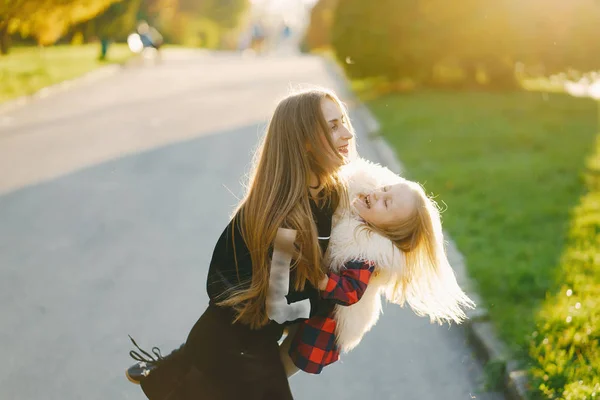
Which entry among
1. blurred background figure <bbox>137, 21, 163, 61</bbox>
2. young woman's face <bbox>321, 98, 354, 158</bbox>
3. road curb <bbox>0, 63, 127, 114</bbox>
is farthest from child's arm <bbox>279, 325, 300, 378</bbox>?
blurred background figure <bbox>137, 21, 163, 61</bbox>

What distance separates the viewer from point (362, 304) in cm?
259

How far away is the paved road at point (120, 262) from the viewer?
3723mm

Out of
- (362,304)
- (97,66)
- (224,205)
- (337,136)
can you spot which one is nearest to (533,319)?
(362,304)

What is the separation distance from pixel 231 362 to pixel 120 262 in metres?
3.17

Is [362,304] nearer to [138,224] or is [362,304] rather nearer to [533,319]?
[533,319]

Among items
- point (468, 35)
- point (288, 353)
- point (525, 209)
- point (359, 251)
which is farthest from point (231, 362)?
point (468, 35)

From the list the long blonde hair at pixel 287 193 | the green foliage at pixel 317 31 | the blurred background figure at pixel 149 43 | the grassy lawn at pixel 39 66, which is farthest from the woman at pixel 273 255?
the green foliage at pixel 317 31

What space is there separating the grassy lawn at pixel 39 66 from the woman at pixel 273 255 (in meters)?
12.4

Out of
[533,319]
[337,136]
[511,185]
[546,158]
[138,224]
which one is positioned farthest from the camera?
[546,158]

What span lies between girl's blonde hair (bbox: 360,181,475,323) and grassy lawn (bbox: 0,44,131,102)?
41.6 feet

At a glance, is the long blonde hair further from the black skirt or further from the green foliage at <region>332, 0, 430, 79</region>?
the green foliage at <region>332, 0, 430, 79</region>

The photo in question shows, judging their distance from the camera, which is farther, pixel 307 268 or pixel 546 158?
pixel 546 158

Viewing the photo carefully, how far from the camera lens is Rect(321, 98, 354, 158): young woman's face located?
2.40 m

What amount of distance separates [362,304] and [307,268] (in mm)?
440
